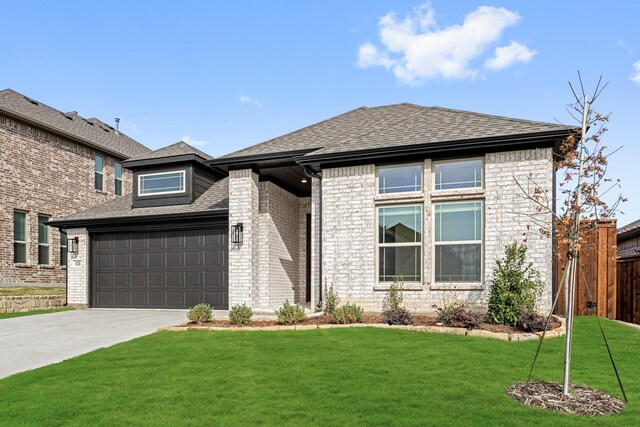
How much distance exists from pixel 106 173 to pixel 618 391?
24049 millimetres

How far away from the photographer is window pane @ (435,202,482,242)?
10172 mm

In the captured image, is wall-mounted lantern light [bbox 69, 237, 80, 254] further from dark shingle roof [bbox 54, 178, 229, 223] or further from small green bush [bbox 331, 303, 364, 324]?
small green bush [bbox 331, 303, 364, 324]

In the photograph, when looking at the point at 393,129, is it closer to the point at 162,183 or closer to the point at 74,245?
the point at 162,183

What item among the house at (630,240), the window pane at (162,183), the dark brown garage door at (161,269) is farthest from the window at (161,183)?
the house at (630,240)

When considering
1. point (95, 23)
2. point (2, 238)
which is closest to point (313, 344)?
point (95, 23)

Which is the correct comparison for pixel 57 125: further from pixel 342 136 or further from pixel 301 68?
pixel 342 136

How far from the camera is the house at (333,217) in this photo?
9.96 metres

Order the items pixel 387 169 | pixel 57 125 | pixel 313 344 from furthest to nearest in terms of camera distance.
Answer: pixel 57 125 < pixel 387 169 < pixel 313 344

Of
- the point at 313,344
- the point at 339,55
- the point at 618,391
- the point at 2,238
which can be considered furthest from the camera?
the point at 2,238

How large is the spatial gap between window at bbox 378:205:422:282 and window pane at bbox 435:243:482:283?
492 millimetres

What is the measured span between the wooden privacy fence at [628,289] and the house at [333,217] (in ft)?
9.30

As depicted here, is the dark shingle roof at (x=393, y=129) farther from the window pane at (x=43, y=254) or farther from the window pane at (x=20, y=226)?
the window pane at (x=43, y=254)

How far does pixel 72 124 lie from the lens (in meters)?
22.6

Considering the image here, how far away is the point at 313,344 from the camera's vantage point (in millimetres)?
7652
